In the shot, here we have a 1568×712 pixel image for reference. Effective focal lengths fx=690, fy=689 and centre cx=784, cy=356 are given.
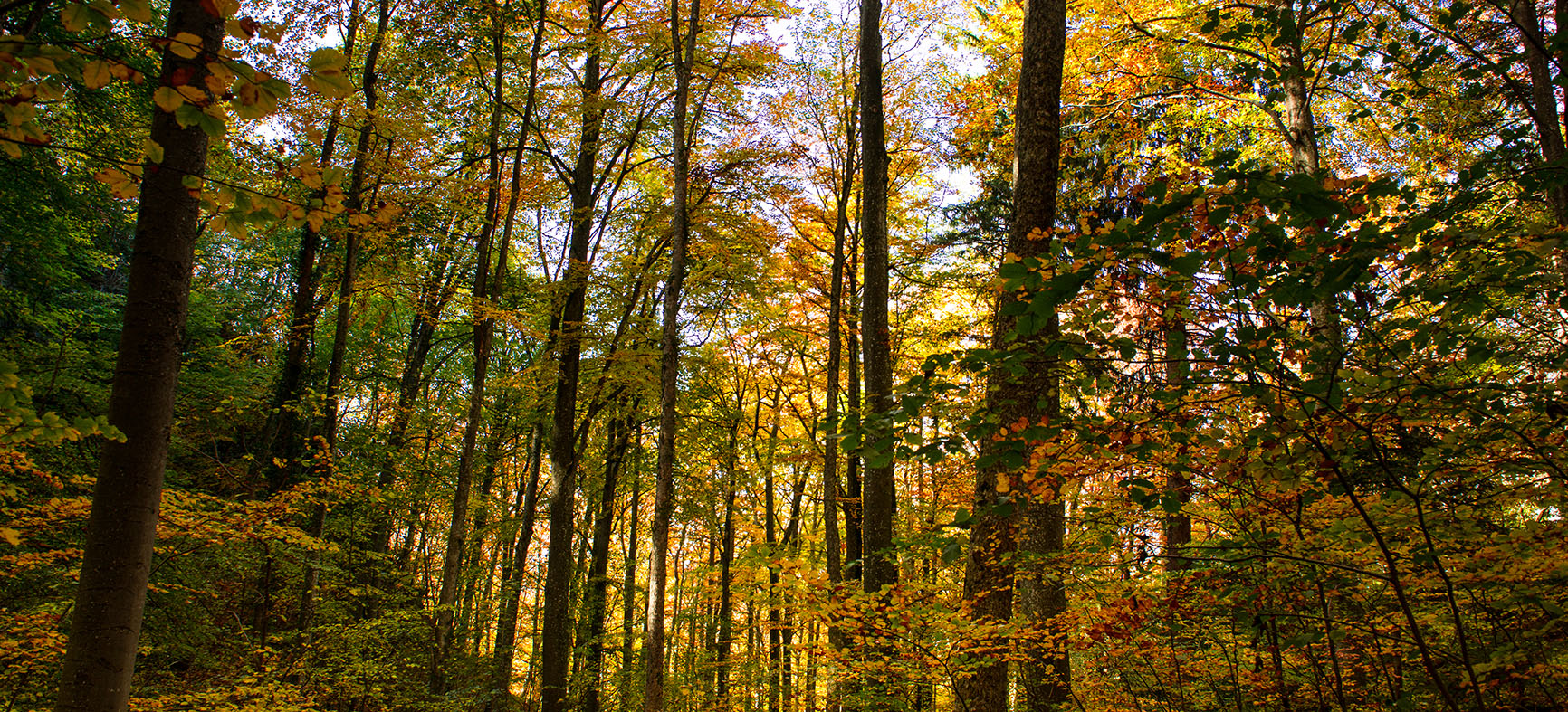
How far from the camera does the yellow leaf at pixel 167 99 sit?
160 cm

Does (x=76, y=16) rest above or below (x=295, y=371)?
below

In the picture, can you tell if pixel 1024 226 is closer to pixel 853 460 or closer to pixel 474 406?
pixel 853 460

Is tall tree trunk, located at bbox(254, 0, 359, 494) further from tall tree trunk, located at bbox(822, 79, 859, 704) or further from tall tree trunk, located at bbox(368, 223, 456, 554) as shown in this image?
tall tree trunk, located at bbox(822, 79, 859, 704)

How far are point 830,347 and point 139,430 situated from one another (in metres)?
8.66

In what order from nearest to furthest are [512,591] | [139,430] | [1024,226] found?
1. [139,430]
2. [1024,226]
3. [512,591]

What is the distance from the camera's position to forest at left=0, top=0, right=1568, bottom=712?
7.47 ft

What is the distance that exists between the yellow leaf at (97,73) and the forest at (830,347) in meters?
0.01

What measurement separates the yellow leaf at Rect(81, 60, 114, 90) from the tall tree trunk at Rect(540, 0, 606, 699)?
8595 mm

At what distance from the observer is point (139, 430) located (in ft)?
7.82

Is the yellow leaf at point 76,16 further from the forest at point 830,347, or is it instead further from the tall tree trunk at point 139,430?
the tall tree trunk at point 139,430

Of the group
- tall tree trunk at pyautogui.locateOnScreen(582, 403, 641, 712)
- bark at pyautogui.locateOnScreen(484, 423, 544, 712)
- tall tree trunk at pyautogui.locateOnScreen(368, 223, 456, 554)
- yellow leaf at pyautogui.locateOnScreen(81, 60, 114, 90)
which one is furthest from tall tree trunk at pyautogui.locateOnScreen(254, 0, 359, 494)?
yellow leaf at pyautogui.locateOnScreen(81, 60, 114, 90)

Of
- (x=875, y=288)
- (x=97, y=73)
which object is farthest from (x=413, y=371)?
(x=97, y=73)

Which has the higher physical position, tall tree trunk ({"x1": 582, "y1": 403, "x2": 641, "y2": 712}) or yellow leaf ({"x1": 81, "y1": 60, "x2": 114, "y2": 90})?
yellow leaf ({"x1": 81, "y1": 60, "x2": 114, "y2": 90})

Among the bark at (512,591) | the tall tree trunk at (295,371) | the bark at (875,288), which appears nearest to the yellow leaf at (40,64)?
the bark at (875,288)
